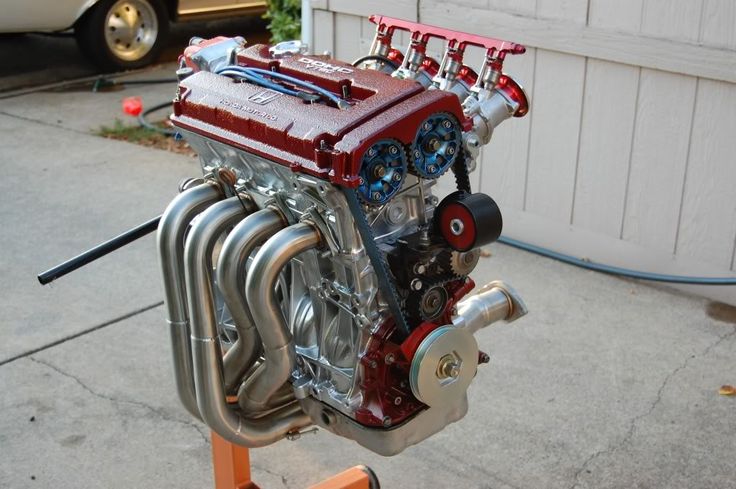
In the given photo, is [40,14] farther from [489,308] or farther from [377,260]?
[377,260]

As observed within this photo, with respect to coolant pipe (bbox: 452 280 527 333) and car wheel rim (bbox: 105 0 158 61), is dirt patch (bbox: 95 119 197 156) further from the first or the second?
coolant pipe (bbox: 452 280 527 333)

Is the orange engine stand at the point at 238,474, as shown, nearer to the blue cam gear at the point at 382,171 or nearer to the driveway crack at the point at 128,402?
the driveway crack at the point at 128,402

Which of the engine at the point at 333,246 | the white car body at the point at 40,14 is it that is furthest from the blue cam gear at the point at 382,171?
the white car body at the point at 40,14

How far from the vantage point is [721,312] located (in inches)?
162

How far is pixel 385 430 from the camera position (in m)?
2.17

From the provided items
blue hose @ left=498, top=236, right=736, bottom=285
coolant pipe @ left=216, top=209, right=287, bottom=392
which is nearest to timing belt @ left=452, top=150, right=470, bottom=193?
coolant pipe @ left=216, top=209, right=287, bottom=392

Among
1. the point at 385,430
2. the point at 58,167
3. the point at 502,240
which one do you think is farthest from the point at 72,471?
the point at 58,167

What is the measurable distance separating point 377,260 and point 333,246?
0.33 feet

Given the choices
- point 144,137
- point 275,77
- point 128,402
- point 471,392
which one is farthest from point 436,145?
point 144,137

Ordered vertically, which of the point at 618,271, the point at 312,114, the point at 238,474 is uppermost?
the point at 312,114

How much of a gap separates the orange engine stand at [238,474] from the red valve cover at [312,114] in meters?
0.87

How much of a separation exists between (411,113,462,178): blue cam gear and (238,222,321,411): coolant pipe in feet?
0.86

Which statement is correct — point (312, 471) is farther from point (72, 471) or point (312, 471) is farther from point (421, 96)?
point (421, 96)

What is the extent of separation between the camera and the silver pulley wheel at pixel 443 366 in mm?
2086
